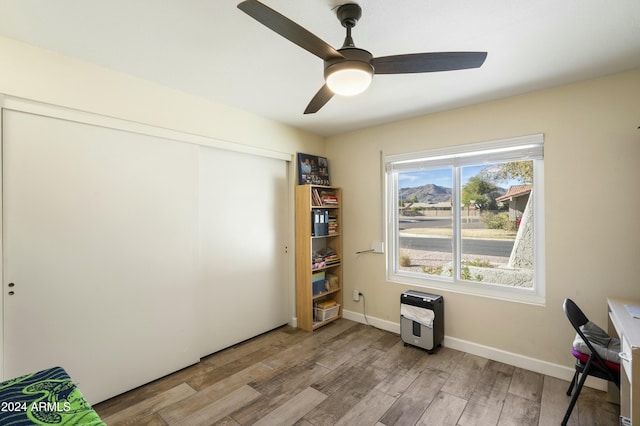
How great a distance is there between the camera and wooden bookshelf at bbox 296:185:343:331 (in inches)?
136

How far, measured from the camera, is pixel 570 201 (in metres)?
2.40

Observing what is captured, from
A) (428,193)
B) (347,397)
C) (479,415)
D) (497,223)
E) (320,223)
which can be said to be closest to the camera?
(479,415)

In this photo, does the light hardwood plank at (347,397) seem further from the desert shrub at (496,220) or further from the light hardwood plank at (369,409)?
the desert shrub at (496,220)

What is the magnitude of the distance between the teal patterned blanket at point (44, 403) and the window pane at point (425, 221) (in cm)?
309

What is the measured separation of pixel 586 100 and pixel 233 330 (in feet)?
12.7

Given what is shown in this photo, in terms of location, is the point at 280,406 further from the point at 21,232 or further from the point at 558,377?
the point at 558,377

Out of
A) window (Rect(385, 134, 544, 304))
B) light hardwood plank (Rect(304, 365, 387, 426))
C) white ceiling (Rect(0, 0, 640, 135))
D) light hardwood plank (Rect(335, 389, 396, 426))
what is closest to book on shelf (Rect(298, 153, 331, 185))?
window (Rect(385, 134, 544, 304))

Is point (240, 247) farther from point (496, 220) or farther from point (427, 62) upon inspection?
point (496, 220)

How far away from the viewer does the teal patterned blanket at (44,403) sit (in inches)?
45.5

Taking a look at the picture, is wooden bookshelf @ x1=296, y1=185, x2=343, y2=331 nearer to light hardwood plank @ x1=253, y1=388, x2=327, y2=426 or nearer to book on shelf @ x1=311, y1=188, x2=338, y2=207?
book on shelf @ x1=311, y1=188, x2=338, y2=207

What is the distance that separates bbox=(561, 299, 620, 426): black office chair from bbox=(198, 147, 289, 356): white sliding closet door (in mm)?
2750

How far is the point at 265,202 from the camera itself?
342 centimetres

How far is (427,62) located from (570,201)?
76.0 inches

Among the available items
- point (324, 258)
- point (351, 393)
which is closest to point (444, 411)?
point (351, 393)
